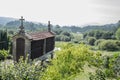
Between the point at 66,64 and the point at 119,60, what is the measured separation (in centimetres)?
493

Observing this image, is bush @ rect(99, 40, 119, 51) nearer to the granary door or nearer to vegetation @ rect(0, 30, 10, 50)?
vegetation @ rect(0, 30, 10, 50)

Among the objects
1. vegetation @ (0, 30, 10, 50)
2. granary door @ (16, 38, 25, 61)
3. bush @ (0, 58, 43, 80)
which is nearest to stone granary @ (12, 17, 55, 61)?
granary door @ (16, 38, 25, 61)

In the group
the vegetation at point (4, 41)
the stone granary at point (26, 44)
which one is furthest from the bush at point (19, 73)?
the vegetation at point (4, 41)

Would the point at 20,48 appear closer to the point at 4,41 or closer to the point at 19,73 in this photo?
the point at 19,73

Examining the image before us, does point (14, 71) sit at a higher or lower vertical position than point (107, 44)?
higher

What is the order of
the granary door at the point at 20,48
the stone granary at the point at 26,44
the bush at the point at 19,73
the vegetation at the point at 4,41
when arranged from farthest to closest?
the vegetation at the point at 4,41, the granary door at the point at 20,48, the stone granary at the point at 26,44, the bush at the point at 19,73

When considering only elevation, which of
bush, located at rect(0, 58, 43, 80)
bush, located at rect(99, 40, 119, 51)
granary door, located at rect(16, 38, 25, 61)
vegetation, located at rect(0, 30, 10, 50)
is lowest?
bush, located at rect(99, 40, 119, 51)

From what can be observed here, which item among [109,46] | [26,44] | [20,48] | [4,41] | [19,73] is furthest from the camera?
[109,46]

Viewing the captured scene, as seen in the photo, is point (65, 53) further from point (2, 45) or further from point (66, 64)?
point (2, 45)

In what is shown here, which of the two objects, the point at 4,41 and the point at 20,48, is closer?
the point at 20,48

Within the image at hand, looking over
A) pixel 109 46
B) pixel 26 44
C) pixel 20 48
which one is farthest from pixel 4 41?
pixel 109 46

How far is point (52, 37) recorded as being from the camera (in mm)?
44969

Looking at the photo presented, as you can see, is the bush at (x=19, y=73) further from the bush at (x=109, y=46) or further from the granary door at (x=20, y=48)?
the bush at (x=109, y=46)

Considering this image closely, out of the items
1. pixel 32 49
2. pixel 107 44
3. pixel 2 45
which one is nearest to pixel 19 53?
pixel 32 49
